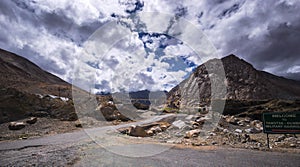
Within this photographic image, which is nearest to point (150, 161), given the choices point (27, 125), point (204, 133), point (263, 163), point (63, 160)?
point (63, 160)

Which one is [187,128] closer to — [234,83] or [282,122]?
[282,122]

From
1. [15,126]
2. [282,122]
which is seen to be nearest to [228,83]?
[282,122]

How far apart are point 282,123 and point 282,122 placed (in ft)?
0.18

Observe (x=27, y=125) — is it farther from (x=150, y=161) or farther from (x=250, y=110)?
(x=250, y=110)

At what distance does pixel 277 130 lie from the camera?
34.3ft

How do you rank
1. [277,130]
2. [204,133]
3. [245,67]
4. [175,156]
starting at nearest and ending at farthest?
1. [175,156]
2. [277,130]
3. [204,133]
4. [245,67]

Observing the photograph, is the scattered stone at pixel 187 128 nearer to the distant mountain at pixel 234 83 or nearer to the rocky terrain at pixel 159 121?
the rocky terrain at pixel 159 121

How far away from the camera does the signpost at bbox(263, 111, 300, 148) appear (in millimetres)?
9914

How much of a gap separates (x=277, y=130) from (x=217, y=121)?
10436mm

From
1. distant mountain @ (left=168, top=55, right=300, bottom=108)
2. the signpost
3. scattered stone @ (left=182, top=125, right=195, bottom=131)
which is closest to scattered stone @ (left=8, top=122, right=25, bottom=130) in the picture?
scattered stone @ (left=182, top=125, right=195, bottom=131)

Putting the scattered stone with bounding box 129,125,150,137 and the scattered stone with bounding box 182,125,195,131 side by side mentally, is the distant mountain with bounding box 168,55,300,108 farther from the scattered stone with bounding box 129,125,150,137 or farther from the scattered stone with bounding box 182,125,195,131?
the scattered stone with bounding box 129,125,150,137

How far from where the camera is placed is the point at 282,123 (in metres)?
10.4

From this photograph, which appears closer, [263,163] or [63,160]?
[263,163]

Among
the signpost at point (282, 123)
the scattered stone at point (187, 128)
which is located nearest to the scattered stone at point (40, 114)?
the scattered stone at point (187, 128)
